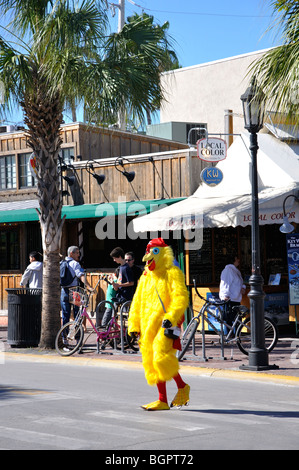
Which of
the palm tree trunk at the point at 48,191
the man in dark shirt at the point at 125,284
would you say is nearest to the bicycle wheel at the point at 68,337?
the palm tree trunk at the point at 48,191

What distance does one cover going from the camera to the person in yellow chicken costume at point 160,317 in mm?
8344

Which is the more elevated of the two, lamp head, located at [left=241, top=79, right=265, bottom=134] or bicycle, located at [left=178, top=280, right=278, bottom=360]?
lamp head, located at [left=241, top=79, right=265, bottom=134]

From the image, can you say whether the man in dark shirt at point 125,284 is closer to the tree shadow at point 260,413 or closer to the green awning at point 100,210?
the green awning at point 100,210

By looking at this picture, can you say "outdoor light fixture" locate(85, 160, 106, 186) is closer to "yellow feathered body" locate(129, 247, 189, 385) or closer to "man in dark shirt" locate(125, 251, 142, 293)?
"man in dark shirt" locate(125, 251, 142, 293)

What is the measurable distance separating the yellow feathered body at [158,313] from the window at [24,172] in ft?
49.8

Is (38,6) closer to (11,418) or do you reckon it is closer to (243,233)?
(243,233)

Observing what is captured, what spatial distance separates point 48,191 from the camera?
14734 millimetres

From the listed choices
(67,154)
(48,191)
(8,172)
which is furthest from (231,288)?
(8,172)

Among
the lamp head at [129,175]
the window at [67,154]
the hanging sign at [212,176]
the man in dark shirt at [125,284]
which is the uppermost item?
the window at [67,154]

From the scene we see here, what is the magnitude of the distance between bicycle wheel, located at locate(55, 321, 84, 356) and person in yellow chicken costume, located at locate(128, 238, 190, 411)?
200 inches

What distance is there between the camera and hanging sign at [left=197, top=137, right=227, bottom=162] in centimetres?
1730

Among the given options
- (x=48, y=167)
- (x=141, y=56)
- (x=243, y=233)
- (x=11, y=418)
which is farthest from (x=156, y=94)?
(x=11, y=418)

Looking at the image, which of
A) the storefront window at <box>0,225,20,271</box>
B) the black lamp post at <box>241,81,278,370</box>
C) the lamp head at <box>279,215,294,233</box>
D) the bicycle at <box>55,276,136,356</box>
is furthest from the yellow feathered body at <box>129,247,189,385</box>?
the storefront window at <box>0,225,20,271</box>
